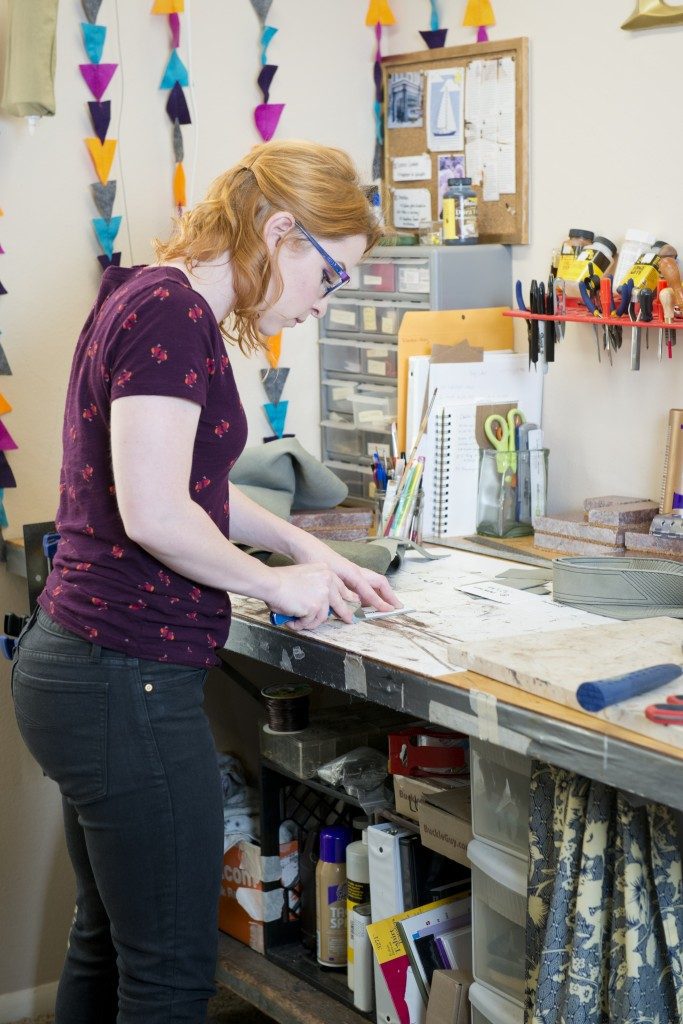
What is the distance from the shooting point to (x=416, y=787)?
184 cm

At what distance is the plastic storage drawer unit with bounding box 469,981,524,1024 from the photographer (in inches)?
61.8

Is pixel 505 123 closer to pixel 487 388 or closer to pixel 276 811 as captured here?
pixel 487 388

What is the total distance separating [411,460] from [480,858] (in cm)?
81

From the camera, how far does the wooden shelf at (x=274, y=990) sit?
77.3 inches

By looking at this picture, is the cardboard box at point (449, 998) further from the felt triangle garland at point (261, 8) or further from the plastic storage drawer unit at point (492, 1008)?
the felt triangle garland at point (261, 8)

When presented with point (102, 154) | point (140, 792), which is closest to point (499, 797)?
point (140, 792)

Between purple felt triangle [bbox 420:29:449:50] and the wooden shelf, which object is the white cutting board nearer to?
the wooden shelf

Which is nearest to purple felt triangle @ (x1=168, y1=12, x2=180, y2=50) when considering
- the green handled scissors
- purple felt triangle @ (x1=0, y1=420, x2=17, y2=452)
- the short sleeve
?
purple felt triangle @ (x1=0, y1=420, x2=17, y2=452)

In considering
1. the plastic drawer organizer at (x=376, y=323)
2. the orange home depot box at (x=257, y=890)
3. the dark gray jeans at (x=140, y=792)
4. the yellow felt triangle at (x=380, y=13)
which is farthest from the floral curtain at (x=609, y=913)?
the yellow felt triangle at (x=380, y=13)

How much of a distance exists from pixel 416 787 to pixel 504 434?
0.72 m

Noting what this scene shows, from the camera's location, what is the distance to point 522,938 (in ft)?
5.28

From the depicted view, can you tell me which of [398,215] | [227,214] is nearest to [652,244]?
[398,215]

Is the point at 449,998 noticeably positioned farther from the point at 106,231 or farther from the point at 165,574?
the point at 106,231

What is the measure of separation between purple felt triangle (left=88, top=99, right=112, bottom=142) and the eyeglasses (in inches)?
35.3
